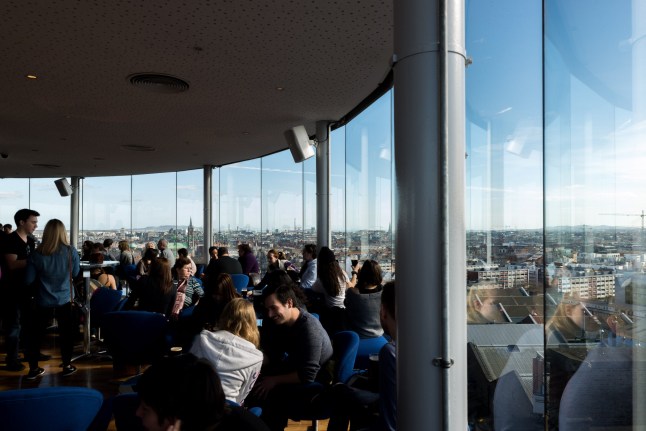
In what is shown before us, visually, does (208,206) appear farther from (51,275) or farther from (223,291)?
(223,291)

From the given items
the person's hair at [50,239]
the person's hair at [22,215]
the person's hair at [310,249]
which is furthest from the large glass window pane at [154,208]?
the person's hair at [50,239]

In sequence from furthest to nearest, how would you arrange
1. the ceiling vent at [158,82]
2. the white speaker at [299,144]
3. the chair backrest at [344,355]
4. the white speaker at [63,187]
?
the white speaker at [63,187] < the white speaker at [299,144] < the ceiling vent at [158,82] < the chair backrest at [344,355]

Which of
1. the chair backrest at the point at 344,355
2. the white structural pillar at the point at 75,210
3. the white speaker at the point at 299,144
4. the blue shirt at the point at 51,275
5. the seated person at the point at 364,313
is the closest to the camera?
the chair backrest at the point at 344,355

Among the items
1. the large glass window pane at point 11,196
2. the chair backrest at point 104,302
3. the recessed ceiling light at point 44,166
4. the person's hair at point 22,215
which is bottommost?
the chair backrest at point 104,302

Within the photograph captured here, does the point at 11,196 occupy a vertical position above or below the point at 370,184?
above

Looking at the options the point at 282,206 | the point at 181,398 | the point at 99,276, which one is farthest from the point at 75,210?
the point at 181,398

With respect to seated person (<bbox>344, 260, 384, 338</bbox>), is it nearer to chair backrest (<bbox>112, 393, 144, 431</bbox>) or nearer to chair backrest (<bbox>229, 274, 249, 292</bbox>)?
chair backrest (<bbox>112, 393, 144, 431</bbox>)

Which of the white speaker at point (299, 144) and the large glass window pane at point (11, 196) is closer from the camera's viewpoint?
the white speaker at point (299, 144)

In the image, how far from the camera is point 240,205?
37.9 feet

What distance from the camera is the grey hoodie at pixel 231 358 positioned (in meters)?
2.10

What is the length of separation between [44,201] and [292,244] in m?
10.5

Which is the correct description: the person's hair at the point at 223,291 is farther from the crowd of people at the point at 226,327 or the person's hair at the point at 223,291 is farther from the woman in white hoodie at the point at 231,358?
the woman in white hoodie at the point at 231,358

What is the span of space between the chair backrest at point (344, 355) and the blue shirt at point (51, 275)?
287 cm

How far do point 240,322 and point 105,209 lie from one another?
14058 mm
